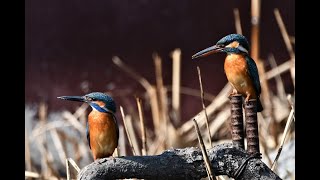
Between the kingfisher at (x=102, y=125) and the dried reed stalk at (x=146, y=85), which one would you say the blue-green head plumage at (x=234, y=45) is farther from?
the dried reed stalk at (x=146, y=85)

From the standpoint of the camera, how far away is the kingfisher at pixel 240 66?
1292mm

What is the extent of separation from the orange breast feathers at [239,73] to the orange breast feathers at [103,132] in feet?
0.73

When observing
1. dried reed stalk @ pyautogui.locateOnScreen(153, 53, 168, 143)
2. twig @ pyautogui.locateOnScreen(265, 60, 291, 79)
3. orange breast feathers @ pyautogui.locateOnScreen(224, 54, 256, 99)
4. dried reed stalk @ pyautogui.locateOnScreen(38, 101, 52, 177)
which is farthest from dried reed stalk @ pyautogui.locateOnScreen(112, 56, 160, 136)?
orange breast feathers @ pyautogui.locateOnScreen(224, 54, 256, 99)

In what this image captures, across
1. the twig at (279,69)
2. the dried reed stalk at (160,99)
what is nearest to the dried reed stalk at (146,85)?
the dried reed stalk at (160,99)

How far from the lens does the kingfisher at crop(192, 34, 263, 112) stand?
1.29 metres

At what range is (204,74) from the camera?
2.17 meters

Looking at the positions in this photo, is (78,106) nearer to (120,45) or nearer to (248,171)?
(120,45)

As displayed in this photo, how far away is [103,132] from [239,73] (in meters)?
0.26

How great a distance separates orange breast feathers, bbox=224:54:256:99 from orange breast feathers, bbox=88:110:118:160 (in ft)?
0.73

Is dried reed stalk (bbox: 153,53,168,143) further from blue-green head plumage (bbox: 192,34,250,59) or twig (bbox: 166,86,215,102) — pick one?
blue-green head plumage (bbox: 192,34,250,59)

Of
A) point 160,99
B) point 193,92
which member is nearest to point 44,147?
point 160,99

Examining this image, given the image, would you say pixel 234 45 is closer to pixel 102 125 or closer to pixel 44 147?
pixel 102 125
